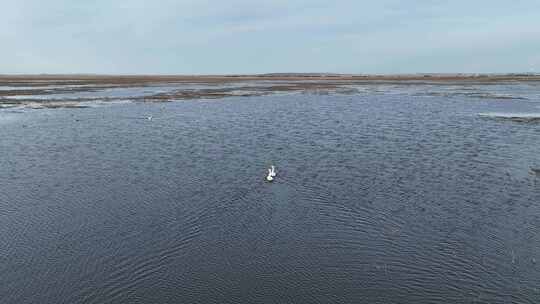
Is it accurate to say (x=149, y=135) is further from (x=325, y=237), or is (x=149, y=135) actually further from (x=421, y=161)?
(x=325, y=237)

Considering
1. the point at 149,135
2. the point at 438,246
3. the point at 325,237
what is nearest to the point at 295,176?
the point at 325,237

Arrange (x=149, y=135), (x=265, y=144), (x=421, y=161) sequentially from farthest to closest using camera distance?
(x=149, y=135) → (x=265, y=144) → (x=421, y=161)

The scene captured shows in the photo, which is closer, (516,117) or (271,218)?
(271,218)

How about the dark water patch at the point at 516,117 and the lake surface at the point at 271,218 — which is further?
the dark water patch at the point at 516,117

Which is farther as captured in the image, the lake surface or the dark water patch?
the dark water patch

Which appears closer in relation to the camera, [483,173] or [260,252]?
[260,252]

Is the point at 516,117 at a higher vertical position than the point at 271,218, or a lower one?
higher

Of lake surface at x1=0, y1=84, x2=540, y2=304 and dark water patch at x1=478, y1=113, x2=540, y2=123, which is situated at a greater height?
dark water patch at x1=478, y1=113, x2=540, y2=123

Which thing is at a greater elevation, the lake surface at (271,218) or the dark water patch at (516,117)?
the dark water patch at (516,117)
